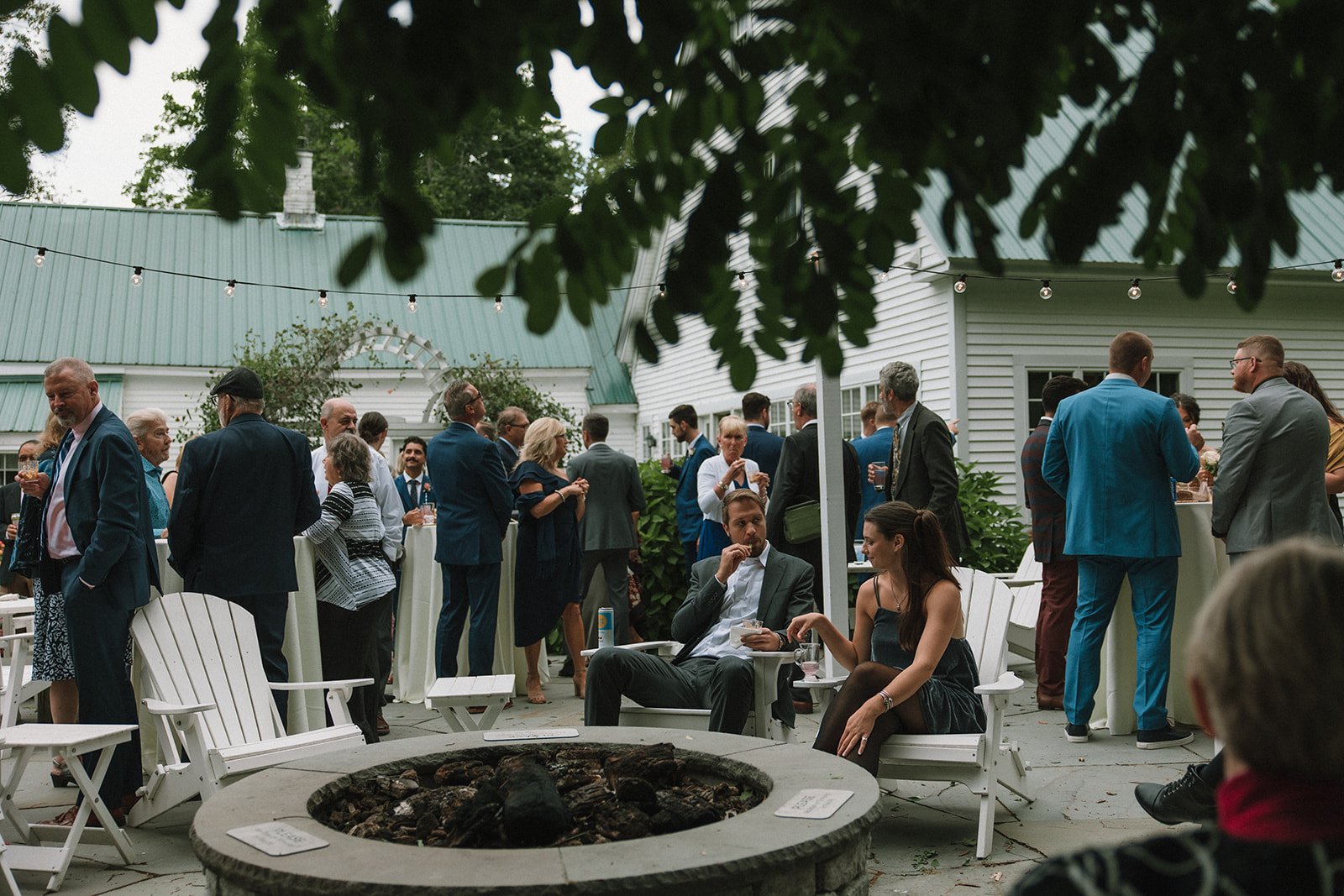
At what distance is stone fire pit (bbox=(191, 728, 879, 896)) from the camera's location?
2.96 m

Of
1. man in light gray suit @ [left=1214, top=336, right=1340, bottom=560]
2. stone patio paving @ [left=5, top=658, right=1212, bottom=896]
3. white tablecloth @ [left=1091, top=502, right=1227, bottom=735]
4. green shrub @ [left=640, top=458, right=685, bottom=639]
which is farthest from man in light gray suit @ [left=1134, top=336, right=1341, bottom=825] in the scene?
green shrub @ [left=640, top=458, right=685, bottom=639]

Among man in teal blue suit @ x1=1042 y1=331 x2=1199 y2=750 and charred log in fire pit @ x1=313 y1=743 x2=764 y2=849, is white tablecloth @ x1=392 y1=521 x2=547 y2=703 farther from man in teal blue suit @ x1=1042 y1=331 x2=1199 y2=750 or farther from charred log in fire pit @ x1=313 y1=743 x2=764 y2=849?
charred log in fire pit @ x1=313 y1=743 x2=764 y2=849

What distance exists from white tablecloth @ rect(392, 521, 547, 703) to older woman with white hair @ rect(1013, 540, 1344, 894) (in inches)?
293

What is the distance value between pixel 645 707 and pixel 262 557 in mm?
2129

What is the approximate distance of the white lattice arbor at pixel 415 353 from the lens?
19.2m

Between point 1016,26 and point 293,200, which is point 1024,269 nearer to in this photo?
point 1016,26

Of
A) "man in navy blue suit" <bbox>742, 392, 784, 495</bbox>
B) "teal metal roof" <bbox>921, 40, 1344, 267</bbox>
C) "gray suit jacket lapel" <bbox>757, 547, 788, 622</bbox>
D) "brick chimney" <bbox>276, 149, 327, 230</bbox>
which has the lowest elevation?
"gray suit jacket lapel" <bbox>757, 547, 788, 622</bbox>

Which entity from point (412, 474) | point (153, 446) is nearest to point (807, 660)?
point (153, 446)

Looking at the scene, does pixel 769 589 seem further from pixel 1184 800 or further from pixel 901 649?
pixel 1184 800

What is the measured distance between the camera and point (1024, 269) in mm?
13336

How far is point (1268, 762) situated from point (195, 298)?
75.6 ft

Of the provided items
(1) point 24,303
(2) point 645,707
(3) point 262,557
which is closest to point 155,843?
(3) point 262,557

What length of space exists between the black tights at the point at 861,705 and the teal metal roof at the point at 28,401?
16.9m

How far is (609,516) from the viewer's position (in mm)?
8977
